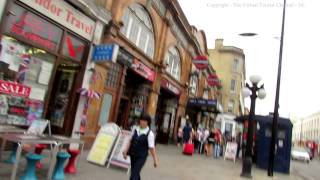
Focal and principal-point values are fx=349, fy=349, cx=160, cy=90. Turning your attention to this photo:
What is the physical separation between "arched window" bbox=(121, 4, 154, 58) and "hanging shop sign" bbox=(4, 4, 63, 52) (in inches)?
184

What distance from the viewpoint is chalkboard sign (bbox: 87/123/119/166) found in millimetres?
9852

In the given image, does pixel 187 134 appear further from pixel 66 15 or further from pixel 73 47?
pixel 66 15

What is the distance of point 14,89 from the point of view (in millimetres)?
9359

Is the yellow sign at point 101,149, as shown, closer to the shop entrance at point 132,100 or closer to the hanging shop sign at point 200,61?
the shop entrance at point 132,100

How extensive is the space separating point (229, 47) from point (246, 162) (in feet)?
137

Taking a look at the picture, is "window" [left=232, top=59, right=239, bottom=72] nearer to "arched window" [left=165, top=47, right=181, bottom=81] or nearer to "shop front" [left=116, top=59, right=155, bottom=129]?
"arched window" [left=165, top=47, right=181, bottom=81]

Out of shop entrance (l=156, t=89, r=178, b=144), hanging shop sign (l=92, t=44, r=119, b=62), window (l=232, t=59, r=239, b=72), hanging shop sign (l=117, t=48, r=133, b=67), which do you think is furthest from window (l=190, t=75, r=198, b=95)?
window (l=232, t=59, r=239, b=72)

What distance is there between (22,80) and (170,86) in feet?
41.9

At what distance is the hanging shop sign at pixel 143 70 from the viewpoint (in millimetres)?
16103

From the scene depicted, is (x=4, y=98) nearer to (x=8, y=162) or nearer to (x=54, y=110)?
(x=8, y=162)

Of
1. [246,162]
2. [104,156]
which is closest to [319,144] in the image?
[246,162]

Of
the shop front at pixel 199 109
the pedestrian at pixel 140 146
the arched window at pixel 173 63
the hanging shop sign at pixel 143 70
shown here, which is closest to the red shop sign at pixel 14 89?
the pedestrian at pixel 140 146

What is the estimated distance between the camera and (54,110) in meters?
11.9

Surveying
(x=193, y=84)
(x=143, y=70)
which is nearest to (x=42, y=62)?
(x=143, y=70)
